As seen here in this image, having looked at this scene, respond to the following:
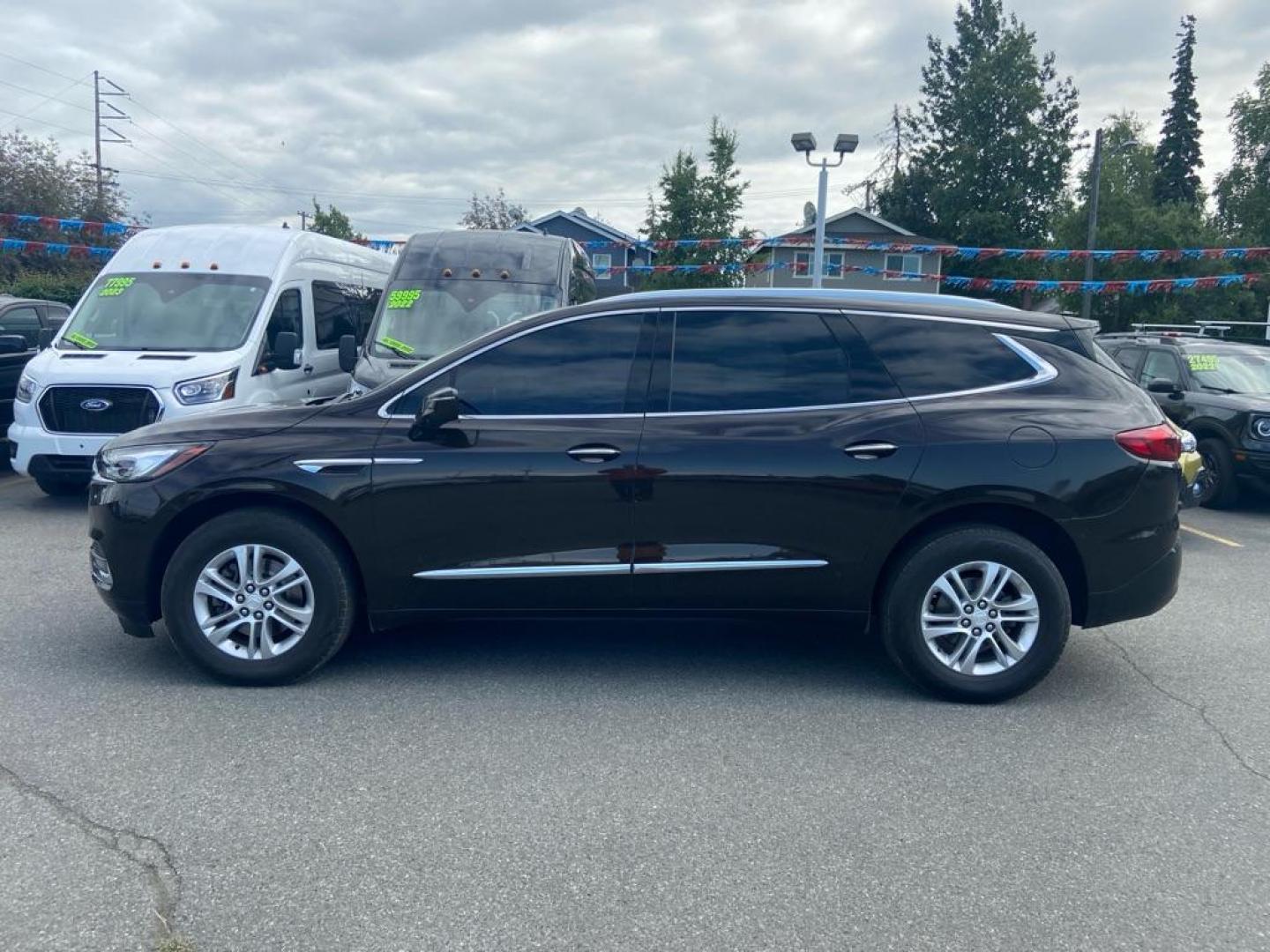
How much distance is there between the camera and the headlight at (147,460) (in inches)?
186

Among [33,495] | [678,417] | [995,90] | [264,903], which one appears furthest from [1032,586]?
[995,90]

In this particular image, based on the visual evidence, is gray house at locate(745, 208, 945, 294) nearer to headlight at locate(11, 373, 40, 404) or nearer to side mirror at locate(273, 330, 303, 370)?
side mirror at locate(273, 330, 303, 370)

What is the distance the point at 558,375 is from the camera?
15.8ft

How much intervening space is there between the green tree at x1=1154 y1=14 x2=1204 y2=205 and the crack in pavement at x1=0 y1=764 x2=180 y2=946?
2388 inches

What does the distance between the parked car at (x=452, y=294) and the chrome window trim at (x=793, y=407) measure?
5079 mm

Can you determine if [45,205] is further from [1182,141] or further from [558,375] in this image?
[1182,141]

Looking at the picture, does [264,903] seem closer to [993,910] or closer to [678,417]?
[993,910]

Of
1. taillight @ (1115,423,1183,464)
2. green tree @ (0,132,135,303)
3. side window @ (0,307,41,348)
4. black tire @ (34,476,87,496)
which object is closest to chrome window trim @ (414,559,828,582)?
taillight @ (1115,423,1183,464)

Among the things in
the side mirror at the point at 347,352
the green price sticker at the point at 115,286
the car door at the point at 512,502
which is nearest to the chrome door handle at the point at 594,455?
the car door at the point at 512,502

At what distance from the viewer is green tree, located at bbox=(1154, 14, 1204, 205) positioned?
55281mm

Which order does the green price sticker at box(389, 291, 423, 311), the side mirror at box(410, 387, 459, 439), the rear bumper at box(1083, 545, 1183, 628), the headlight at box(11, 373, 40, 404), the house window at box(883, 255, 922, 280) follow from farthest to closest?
the house window at box(883, 255, 922, 280) → the green price sticker at box(389, 291, 423, 311) → the headlight at box(11, 373, 40, 404) → the rear bumper at box(1083, 545, 1183, 628) → the side mirror at box(410, 387, 459, 439)

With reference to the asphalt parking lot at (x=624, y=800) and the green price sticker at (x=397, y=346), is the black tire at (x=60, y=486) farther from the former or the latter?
the asphalt parking lot at (x=624, y=800)

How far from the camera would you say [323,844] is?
338 cm

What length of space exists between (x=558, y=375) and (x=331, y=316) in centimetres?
760
